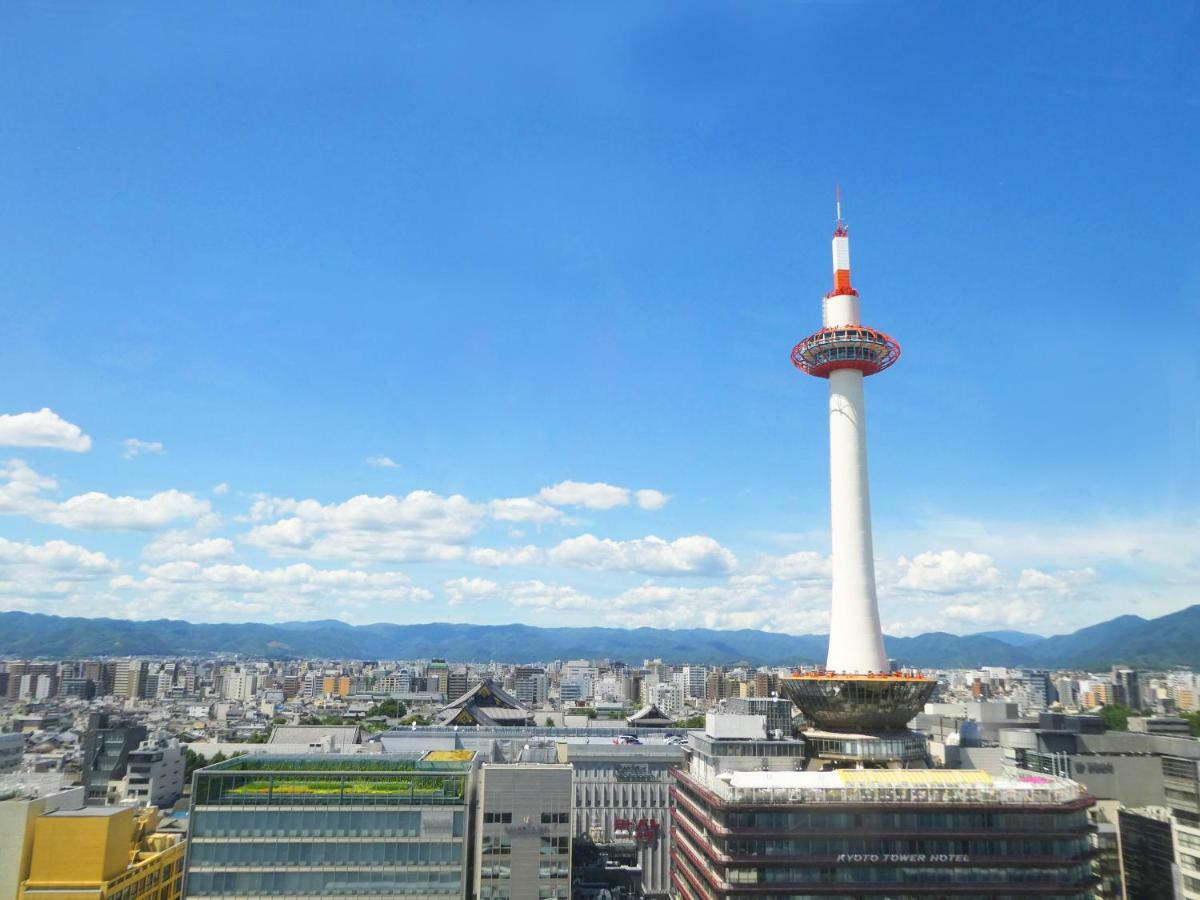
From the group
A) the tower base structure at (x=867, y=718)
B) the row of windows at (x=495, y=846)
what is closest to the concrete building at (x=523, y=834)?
the row of windows at (x=495, y=846)

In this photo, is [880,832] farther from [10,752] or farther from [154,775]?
[10,752]

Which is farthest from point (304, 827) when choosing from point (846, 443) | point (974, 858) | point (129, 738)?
point (129, 738)

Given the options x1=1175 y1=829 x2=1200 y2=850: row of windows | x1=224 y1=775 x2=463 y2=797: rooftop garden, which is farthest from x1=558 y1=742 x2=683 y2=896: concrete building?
x1=1175 y1=829 x2=1200 y2=850: row of windows

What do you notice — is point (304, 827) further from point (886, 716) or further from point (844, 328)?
point (844, 328)

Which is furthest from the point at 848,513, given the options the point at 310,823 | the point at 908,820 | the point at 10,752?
the point at 10,752

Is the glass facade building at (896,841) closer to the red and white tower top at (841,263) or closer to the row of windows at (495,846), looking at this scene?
the row of windows at (495,846)

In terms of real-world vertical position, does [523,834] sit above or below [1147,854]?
above
